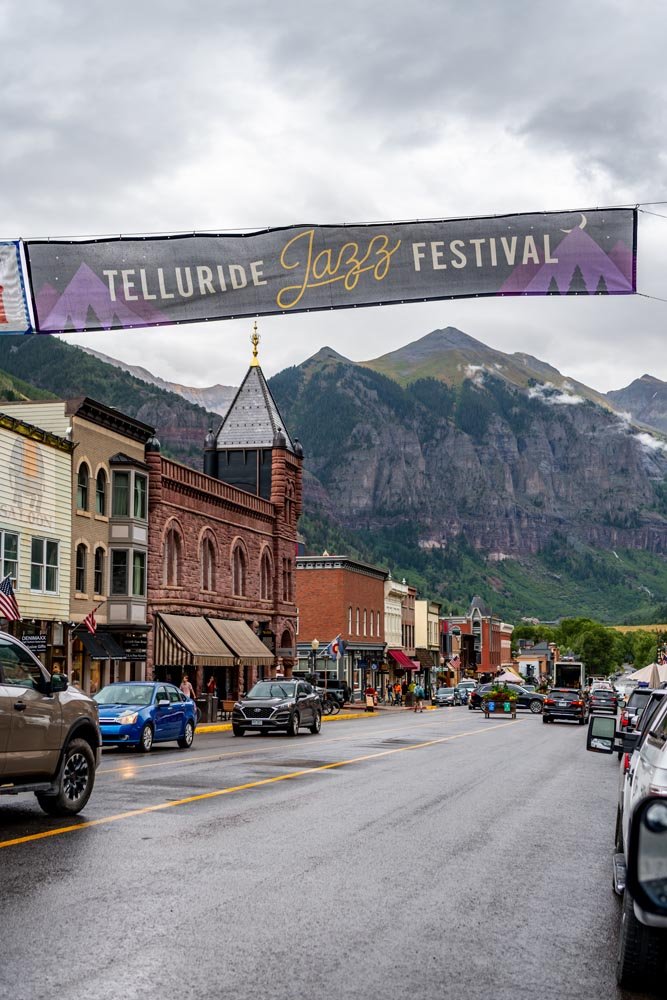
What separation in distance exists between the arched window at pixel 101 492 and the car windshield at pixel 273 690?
41.5ft

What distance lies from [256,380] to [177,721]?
43.8 metres

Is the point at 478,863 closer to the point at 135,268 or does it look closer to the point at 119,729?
the point at 135,268

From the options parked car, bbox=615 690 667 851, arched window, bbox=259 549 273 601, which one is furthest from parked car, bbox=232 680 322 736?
arched window, bbox=259 549 273 601

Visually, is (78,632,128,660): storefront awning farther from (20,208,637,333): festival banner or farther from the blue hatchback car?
(20,208,637,333): festival banner

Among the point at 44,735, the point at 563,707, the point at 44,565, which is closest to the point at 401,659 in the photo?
the point at 563,707

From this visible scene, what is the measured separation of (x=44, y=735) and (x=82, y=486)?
102ft

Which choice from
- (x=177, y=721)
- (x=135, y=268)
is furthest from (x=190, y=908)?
(x=177, y=721)

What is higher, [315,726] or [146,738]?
[146,738]

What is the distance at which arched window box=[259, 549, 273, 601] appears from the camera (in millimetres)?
60375

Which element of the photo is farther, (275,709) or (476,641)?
(476,641)

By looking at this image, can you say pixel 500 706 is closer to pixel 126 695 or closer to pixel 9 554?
pixel 9 554

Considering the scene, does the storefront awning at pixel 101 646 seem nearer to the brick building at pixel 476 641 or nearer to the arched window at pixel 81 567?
the arched window at pixel 81 567

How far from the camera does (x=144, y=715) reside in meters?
25.0

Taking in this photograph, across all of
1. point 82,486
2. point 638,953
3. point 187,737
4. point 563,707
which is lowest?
point 563,707
